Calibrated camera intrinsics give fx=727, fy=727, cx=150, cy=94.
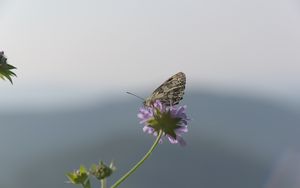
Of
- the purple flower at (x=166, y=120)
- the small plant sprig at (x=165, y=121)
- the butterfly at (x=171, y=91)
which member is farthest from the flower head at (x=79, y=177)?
the butterfly at (x=171, y=91)

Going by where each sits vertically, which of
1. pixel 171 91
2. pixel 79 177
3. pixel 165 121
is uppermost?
pixel 171 91

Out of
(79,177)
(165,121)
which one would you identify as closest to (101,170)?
(79,177)

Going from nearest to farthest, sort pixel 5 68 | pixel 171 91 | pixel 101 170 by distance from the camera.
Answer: pixel 101 170
pixel 5 68
pixel 171 91

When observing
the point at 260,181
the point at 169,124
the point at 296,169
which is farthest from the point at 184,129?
the point at 260,181

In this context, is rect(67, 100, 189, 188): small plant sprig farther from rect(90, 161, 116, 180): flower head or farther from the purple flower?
rect(90, 161, 116, 180): flower head

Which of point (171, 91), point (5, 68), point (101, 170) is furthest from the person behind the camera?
point (171, 91)

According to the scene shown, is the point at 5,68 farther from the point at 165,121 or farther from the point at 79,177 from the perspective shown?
the point at 165,121

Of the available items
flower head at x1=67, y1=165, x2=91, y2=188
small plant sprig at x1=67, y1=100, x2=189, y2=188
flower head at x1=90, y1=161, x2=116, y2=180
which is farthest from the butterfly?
flower head at x1=67, y1=165, x2=91, y2=188

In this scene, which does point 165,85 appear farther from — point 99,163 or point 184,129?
point 99,163
